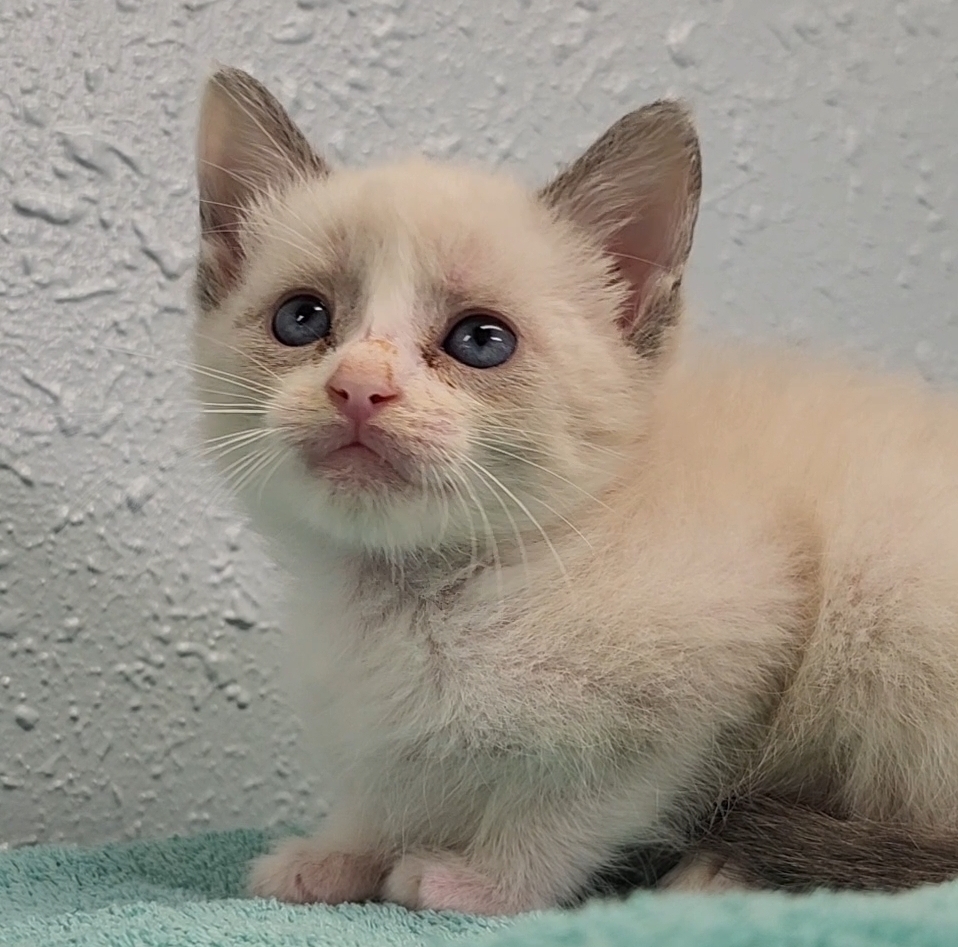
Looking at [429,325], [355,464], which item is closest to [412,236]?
[429,325]

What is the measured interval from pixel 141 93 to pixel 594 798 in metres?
0.84

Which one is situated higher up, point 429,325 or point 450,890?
point 429,325

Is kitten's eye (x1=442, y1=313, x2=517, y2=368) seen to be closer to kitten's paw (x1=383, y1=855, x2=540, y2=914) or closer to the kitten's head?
the kitten's head

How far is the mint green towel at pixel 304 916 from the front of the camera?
18.1 inches

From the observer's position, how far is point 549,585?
0.77 metres

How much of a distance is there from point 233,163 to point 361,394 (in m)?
0.31

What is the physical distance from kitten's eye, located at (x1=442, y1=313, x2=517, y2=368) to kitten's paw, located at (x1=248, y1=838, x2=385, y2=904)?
14.0 inches

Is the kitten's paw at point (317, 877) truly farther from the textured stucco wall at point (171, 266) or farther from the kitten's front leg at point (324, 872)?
the textured stucco wall at point (171, 266)

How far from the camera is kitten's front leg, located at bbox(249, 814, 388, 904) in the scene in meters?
0.81

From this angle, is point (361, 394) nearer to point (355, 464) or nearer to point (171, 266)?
point (355, 464)

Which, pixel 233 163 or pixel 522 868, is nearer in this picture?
pixel 522 868

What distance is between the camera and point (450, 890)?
75cm

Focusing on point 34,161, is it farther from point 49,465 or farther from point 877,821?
point 877,821

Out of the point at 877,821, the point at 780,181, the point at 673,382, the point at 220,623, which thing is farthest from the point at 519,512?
the point at 780,181
